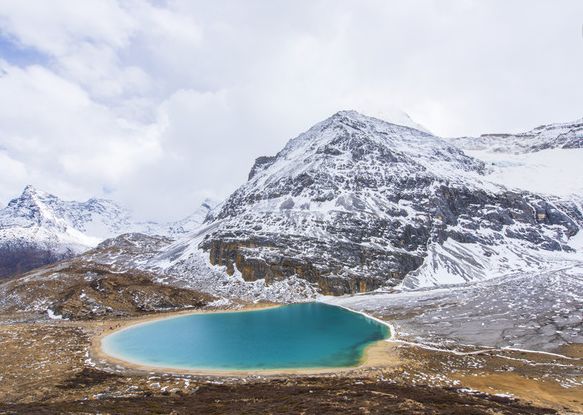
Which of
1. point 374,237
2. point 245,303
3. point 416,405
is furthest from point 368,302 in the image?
point 416,405

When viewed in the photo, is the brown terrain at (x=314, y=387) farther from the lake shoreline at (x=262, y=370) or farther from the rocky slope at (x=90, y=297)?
the rocky slope at (x=90, y=297)

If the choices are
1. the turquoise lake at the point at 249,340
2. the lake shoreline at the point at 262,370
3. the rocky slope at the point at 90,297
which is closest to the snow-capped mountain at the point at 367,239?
the rocky slope at the point at 90,297

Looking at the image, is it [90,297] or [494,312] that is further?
[90,297]

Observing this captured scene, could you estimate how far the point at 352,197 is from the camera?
183 m

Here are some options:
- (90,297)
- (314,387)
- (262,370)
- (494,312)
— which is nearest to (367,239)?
(494,312)

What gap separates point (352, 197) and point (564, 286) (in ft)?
292

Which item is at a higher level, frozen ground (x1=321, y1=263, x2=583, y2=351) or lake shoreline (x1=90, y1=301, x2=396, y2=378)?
frozen ground (x1=321, y1=263, x2=583, y2=351)

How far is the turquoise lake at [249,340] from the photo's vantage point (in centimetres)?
5403

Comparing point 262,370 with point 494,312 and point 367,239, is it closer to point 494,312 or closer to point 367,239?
point 494,312

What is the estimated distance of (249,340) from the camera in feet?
226

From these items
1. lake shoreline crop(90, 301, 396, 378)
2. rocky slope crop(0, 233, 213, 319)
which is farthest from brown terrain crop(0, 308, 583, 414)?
rocky slope crop(0, 233, 213, 319)

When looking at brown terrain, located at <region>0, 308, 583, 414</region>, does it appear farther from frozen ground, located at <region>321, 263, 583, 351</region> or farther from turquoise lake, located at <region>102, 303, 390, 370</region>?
frozen ground, located at <region>321, 263, 583, 351</region>

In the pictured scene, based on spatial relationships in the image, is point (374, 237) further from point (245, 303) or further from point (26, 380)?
point (26, 380)

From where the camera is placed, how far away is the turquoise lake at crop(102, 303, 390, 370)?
54.0 meters
